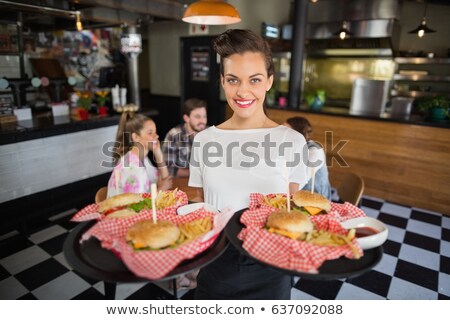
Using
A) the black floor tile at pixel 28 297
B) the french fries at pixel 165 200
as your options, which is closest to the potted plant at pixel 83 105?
the black floor tile at pixel 28 297

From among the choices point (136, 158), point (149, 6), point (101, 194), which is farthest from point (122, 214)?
point (149, 6)

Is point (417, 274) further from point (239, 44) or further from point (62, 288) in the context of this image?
point (62, 288)

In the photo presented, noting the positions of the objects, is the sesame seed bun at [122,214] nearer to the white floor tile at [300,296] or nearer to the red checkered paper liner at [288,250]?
the red checkered paper liner at [288,250]

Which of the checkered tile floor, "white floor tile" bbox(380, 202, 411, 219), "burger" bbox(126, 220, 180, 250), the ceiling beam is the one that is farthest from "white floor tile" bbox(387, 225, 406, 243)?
the ceiling beam

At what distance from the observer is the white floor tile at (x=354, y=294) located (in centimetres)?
267

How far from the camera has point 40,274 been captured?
288 centimetres

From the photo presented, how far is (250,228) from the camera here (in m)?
1.19

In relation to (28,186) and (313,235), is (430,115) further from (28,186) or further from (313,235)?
(28,186)

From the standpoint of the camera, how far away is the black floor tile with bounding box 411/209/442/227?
4168 mm

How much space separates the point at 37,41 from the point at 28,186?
490 cm

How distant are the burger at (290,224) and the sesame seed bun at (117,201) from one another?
0.61m

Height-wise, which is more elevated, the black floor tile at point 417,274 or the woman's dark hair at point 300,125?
the woman's dark hair at point 300,125

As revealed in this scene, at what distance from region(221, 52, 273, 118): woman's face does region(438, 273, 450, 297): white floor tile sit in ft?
8.48

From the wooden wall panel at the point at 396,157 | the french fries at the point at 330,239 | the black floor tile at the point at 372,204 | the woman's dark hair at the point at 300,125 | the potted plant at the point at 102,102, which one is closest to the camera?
the french fries at the point at 330,239
